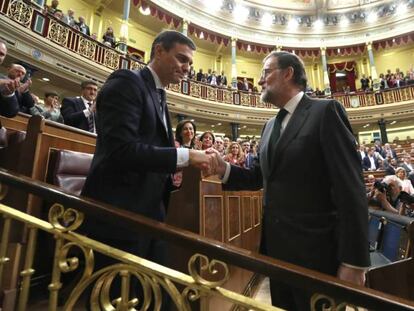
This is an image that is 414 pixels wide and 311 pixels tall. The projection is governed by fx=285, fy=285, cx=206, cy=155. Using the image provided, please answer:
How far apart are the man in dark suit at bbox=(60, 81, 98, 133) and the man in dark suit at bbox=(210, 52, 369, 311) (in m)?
2.16

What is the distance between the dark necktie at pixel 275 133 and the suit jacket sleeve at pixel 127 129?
1.48 ft

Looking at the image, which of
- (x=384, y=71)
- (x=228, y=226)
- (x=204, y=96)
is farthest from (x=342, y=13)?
(x=228, y=226)

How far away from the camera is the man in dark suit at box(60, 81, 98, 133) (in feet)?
9.75

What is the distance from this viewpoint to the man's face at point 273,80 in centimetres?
134

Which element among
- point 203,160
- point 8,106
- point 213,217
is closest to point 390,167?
point 213,217

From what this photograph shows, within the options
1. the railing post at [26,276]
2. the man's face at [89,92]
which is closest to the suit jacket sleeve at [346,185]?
the railing post at [26,276]

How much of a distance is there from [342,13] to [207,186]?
15803 mm

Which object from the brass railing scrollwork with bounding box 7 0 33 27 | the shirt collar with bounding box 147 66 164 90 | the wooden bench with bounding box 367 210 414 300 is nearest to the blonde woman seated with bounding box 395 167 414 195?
the wooden bench with bounding box 367 210 414 300

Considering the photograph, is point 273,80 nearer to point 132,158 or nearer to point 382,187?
point 132,158

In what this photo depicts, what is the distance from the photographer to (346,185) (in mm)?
Answer: 1010

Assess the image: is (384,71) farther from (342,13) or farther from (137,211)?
(137,211)

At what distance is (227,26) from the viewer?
1278 centimetres

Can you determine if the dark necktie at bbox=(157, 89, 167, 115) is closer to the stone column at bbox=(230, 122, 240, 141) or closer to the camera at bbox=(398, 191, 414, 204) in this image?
the camera at bbox=(398, 191, 414, 204)

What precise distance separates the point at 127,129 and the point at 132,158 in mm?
108
